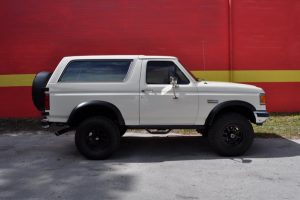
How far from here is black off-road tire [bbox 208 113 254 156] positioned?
7945 mm

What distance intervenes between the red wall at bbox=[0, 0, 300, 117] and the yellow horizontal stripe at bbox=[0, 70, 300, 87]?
0.14 metres

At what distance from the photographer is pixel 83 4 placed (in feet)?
39.4

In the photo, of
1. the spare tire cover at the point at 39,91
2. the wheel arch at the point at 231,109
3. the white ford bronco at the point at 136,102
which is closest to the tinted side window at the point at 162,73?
the white ford bronco at the point at 136,102

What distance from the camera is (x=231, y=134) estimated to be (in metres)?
8.03

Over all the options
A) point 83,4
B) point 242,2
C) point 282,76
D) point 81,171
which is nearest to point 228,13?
point 242,2

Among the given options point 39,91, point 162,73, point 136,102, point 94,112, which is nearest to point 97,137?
point 94,112

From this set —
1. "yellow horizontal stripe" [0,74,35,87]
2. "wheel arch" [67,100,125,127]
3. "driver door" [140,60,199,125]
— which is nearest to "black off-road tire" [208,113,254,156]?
"driver door" [140,60,199,125]

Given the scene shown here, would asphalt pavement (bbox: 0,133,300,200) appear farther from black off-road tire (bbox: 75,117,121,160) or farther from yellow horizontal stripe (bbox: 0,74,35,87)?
yellow horizontal stripe (bbox: 0,74,35,87)

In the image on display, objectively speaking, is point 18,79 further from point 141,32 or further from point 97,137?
point 97,137

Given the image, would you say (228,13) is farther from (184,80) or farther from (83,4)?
(184,80)

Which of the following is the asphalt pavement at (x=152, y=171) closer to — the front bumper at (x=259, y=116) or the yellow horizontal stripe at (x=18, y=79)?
the front bumper at (x=259, y=116)

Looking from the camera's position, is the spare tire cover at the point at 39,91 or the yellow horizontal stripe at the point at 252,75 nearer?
the spare tire cover at the point at 39,91

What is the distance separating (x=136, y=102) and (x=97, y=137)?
3.04 feet

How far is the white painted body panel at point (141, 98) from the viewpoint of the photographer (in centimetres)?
785
